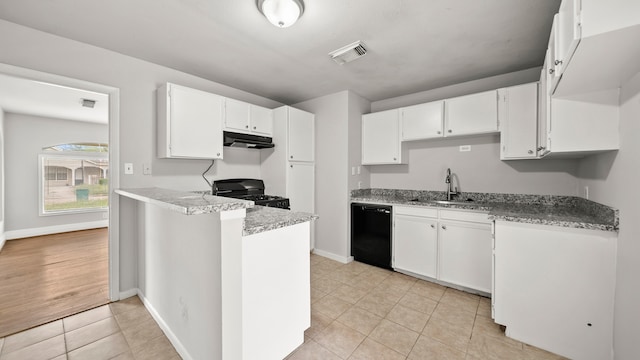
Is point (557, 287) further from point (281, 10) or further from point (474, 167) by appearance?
point (281, 10)

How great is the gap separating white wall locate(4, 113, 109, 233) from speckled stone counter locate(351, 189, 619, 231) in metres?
5.73

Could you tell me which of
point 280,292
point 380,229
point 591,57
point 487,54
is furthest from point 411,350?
point 487,54

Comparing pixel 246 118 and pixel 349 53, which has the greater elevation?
pixel 349 53

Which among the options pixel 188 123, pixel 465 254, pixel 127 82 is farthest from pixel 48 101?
pixel 465 254

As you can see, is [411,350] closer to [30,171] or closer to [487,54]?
[487,54]

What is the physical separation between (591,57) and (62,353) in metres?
3.65

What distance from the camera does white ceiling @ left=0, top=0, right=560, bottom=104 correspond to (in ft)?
5.47

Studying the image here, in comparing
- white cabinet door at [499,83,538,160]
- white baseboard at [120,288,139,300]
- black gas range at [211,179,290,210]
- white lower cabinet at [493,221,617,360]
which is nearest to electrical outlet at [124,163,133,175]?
black gas range at [211,179,290,210]

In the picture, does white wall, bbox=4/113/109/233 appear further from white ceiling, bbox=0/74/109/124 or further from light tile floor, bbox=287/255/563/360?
light tile floor, bbox=287/255/563/360

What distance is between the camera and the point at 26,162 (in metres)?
4.57

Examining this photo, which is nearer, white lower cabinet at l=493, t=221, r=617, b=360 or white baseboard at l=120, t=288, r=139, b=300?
white lower cabinet at l=493, t=221, r=617, b=360

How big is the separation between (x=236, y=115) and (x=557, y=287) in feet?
11.0

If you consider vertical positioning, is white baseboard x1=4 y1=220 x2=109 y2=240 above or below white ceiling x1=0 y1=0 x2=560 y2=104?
below

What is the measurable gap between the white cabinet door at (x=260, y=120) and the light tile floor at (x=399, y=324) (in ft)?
6.74
